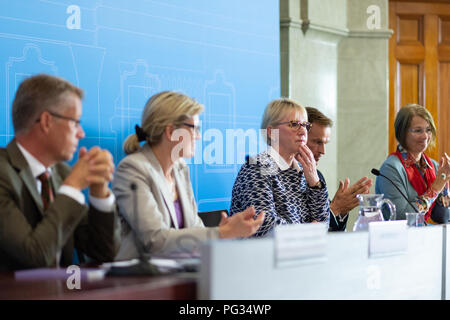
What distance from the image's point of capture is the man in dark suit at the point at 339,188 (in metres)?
3.06

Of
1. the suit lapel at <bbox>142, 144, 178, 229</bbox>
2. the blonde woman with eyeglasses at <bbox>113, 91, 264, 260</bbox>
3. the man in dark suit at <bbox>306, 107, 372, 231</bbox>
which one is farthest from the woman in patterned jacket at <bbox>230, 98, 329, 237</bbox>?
the suit lapel at <bbox>142, 144, 178, 229</bbox>

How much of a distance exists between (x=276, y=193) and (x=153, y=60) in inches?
32.4

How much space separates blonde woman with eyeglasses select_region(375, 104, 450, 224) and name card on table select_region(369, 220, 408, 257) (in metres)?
1.36

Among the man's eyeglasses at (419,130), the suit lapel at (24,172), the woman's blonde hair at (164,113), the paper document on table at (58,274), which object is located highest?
the woman's blonde hair at (164,113)

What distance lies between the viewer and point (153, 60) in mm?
2740

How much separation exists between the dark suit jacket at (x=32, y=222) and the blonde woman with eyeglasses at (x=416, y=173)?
6.04 ft

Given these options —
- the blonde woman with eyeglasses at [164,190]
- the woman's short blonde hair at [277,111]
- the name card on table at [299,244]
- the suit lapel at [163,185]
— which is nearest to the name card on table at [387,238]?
the name card on table at [299,244]

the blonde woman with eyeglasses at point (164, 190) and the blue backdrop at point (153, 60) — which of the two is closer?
the blonde woman with eyeglasses at point (164, 190)

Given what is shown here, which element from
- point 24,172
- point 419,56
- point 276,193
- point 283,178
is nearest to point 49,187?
point 24,172

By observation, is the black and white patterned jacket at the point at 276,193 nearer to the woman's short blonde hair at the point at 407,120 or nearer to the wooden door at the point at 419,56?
the woman's short blonde hair at the point at 407,120

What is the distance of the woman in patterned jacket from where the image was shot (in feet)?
8.51

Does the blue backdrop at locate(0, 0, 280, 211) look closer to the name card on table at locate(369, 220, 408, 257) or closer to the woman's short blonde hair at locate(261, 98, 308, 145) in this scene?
the woman's short blonde hair at locate(261, 98, 308, 145)

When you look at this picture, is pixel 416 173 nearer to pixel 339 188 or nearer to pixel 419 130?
pixel 419 130

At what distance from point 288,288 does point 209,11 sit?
6.49 ft
